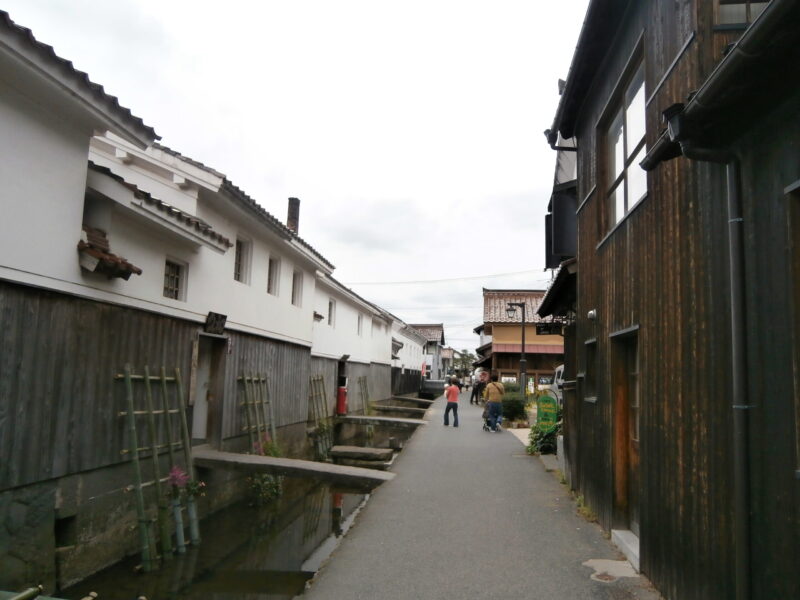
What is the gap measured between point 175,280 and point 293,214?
12.1m

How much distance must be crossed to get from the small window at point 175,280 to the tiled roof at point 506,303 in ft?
89.4

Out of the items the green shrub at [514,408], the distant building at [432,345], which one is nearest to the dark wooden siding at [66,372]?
the green shrub at [514,408]

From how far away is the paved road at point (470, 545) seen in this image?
17.9 feet

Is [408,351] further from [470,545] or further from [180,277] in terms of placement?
[470,545]

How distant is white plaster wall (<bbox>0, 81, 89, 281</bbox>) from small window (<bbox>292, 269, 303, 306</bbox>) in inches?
349

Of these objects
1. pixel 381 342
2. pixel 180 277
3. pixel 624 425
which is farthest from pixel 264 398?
pixel 381 342

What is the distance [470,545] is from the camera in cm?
684

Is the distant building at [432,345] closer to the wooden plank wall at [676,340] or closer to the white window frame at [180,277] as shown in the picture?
the white window frame at [180,277]

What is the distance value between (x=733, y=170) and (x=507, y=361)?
3210 cm

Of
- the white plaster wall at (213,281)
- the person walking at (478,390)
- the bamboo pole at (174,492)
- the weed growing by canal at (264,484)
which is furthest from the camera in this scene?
the person walking at (478,390)

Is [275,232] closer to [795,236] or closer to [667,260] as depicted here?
[667,260]

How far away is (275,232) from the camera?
42.9ft

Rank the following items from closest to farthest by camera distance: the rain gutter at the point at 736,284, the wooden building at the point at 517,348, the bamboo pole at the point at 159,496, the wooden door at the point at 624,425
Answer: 1. the rain gutter at the point at 736,284
2. the wooden door at the point at 624,425
3. the bamboo pole at the point at 159,496
4. the wooden building at the point at 517,348

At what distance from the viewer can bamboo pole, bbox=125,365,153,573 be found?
816 centimetres
